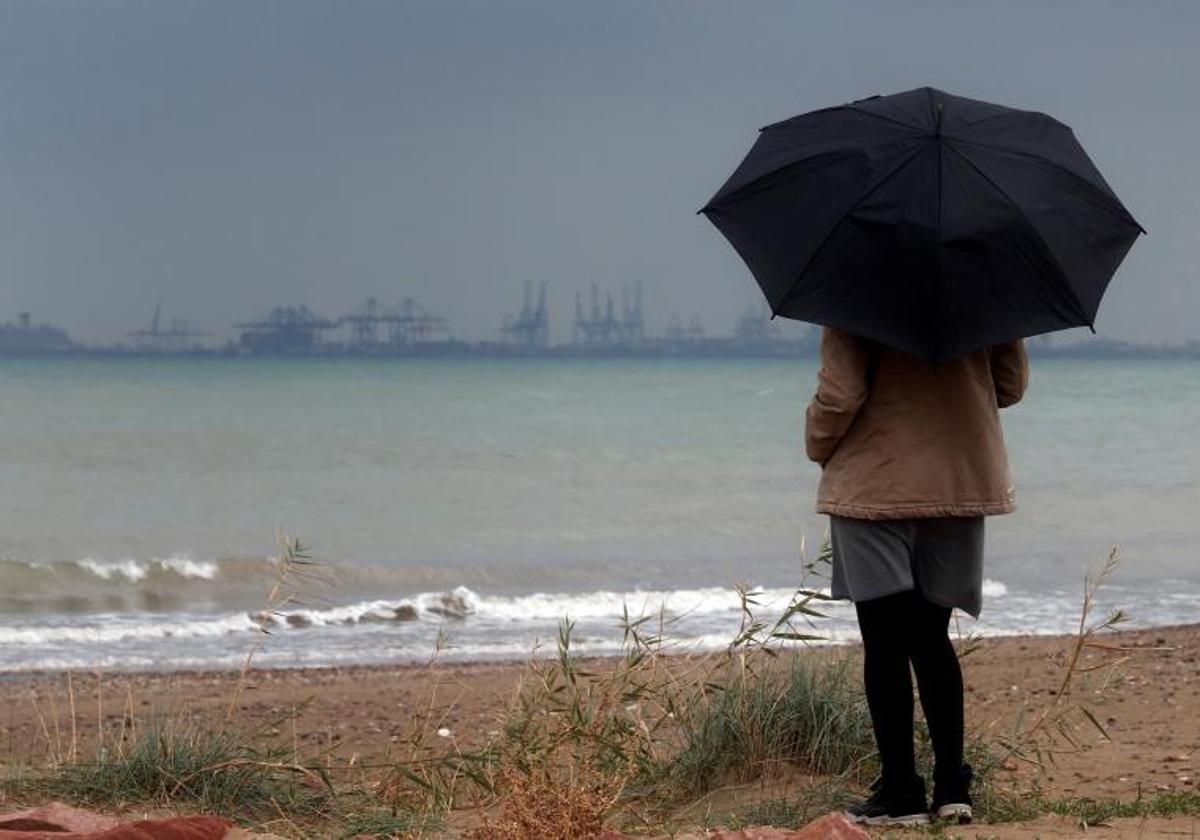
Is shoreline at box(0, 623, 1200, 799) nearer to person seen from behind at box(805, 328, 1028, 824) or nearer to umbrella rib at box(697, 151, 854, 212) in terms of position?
person seen from behind at box(805, 328, 1028, 824)

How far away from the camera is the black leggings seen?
15.4 ft

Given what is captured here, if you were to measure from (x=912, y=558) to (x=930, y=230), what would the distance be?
0.92 meters

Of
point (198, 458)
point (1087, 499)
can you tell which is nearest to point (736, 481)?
point (1087, 499)

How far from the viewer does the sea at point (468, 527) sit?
12578 mm

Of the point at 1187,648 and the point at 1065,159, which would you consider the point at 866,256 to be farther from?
the point at 1187,648

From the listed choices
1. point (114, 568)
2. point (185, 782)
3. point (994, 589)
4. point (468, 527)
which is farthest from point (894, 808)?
point (468, 527)

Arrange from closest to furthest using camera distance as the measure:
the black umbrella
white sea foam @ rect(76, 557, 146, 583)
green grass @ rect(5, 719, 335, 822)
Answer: the black umbrella → green grass @ rect(5, 719, 335, 822) → white sea foam @ rect(76, 557, 146, 583)

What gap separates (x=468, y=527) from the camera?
804 inches

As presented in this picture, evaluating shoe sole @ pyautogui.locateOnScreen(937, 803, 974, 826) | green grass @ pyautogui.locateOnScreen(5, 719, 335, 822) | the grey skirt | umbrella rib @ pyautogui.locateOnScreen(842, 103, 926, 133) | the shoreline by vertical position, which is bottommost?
the shoreline

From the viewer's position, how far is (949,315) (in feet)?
14.7

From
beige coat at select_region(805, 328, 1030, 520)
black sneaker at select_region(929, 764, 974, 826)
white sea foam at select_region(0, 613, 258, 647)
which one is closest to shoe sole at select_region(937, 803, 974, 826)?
black sneaker at select_region(929, 764, 974, 826)

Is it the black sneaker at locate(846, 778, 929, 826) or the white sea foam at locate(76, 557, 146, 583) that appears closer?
the black sneaker at locate(846, 778, 929, 826)

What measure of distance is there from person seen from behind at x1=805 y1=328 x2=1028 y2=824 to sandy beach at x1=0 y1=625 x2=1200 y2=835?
72 cm

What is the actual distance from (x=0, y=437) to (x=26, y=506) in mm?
13138
